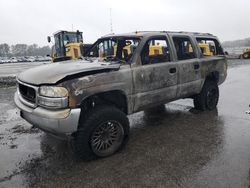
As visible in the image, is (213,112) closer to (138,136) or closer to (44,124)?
(138,136)

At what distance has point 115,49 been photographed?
17.0 ft

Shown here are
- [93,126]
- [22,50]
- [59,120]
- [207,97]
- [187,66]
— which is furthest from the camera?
[22,50]

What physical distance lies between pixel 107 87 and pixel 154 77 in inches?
45.3

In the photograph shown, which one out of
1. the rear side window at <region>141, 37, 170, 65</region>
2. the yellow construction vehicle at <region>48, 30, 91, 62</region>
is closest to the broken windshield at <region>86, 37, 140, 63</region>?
the rear side window at <region>141, 37, 170, 65</region>

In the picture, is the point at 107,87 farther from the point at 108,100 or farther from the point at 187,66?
the point at 187,66

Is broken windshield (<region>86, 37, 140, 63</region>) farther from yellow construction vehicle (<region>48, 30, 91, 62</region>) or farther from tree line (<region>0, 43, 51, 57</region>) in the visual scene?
tree line (<region>0, 43, 51, 57</region>)

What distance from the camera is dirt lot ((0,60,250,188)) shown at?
10.8 ft

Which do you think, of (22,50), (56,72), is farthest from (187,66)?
(22,50)

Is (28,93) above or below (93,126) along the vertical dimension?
above

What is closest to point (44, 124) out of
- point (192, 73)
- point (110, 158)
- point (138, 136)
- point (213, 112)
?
point (110, 158)

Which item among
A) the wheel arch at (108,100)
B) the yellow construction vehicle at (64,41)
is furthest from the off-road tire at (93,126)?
the yellow construction vehicle at (64,41)

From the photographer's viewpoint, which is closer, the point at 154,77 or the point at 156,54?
the point at 154,77

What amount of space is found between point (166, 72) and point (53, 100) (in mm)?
2308

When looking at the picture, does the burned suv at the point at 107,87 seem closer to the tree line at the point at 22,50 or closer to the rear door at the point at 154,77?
the rear door at the point at 154,77
